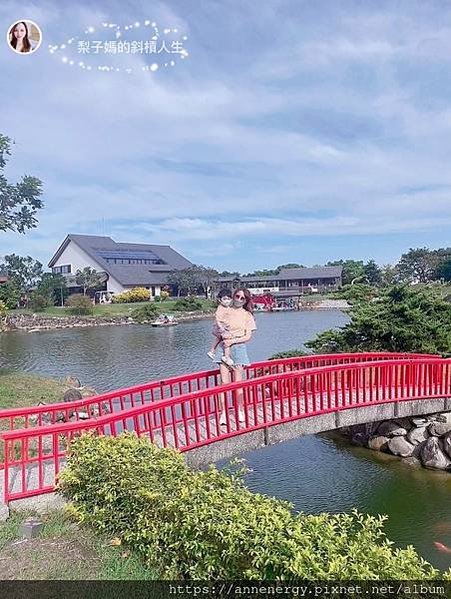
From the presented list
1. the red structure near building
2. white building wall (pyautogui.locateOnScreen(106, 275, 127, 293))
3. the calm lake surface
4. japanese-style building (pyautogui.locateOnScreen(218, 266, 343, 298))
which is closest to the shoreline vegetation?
white building wall (pyautogui.locateOnScreen(106, 275, 127, 293))

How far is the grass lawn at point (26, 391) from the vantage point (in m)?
9.44

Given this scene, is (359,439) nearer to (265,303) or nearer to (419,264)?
(265,303)

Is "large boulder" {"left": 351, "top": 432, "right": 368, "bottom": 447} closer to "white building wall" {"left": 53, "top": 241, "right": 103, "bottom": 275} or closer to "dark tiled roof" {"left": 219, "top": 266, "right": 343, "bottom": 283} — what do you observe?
"white building wall" {"left": 53, "top": 241, "right": 103, "bottom": 275}

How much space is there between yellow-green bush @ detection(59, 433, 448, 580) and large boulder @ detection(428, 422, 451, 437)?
17.7 ft

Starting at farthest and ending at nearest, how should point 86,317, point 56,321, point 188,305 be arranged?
1. point 188,305
2. point 86,317
3. point 56,321

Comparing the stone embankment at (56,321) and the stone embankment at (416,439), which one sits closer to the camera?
the stone embankment at (416,439)

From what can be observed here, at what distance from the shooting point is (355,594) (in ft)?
6.88

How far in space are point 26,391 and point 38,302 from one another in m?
34.6

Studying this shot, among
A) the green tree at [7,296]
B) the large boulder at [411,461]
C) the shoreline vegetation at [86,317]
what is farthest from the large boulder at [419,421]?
the shoreline vegetation at [86,317]

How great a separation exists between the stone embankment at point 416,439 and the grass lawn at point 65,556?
19.5ft

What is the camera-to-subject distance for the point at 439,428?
7738 mm

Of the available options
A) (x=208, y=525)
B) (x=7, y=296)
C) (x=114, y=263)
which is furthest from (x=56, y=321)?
(x=208, y=525)

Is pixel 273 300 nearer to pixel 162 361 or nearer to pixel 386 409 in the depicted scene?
pixel 162 361

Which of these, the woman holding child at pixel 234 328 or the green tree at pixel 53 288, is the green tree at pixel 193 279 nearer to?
the green tree at pixel 53 288
